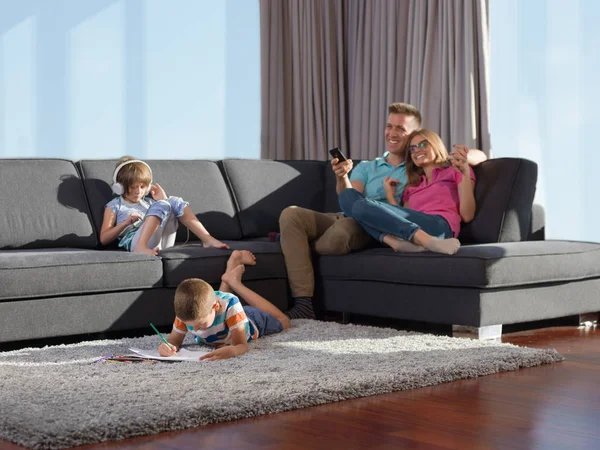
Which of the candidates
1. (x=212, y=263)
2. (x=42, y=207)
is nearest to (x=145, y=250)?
(x=212, y=263)

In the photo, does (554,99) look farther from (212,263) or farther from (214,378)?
(214,378)

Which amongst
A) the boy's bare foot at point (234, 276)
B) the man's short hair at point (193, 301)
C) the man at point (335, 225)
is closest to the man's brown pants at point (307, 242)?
the man at point (335, 225)

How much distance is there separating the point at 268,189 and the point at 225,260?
100 cm

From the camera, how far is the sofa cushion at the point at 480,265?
3.78 metres

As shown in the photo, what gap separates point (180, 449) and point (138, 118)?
157 inches

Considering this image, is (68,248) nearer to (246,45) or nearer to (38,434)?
(38,434)

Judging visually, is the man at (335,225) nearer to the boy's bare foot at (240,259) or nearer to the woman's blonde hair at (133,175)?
the boy's bare foot at (240,259)

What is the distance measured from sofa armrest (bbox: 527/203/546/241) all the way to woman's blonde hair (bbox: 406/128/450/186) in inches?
23.1

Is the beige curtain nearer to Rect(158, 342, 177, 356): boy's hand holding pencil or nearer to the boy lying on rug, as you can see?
the boy lying on rug

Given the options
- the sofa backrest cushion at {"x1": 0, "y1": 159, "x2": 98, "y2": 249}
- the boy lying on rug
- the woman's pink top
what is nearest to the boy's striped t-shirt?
the boy lying on rug

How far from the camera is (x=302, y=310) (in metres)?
4.23

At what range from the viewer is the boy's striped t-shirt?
3289mm

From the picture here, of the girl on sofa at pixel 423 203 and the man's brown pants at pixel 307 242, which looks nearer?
the girl on sofa at pixel 423 203

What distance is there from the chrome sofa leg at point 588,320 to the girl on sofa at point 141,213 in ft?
5.51
